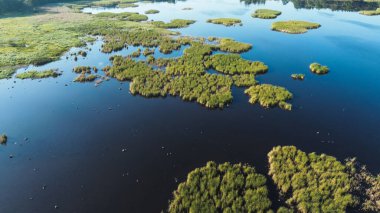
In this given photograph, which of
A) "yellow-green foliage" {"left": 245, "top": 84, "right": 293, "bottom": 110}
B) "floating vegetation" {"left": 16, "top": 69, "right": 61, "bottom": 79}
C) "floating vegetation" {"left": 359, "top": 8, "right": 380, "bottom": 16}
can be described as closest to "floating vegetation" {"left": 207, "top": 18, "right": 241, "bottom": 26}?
"floating vegetation" {"left": 359, "top": 8, "right": 380, "bottom": 16}

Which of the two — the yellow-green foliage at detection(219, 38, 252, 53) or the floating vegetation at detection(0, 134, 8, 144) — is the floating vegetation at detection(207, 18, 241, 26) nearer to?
the yellow-green foliage at detection(219, 38, 252, 53)

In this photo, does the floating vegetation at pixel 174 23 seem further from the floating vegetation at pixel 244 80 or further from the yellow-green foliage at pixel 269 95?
the yellow-green foliage at pixel 269 95

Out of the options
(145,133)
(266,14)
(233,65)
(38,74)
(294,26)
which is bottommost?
(145,133)

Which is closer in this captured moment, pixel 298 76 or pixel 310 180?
pixel 310 180

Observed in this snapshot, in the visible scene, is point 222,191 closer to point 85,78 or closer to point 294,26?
point 85,78

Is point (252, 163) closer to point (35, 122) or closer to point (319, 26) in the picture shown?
point (35, 122)

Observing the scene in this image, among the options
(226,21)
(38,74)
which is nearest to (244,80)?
(38,74)

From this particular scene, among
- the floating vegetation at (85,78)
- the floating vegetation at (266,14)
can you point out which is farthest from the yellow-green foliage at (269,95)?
the floating vegetation at (266,14)
